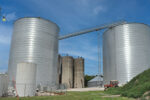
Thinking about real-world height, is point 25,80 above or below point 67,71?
below

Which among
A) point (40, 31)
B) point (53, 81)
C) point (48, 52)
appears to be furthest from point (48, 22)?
point (53, 81)

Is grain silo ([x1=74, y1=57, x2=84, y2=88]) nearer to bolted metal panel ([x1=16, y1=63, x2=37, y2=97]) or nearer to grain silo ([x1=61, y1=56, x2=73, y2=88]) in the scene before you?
grain silo ([x1=61, y1=56, x2=73, y2=88])

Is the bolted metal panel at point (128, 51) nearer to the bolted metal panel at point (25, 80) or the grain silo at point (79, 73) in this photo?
the grain silo at point (79, 73)

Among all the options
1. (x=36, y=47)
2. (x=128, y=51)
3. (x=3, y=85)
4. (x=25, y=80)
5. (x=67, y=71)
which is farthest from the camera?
(x=67, y=71)

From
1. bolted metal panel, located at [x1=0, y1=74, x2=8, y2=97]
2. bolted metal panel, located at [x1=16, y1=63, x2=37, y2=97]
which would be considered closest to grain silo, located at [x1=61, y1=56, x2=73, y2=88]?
bolted metal panel, located at [x1=16, y1=63, x2=37, y2=97]

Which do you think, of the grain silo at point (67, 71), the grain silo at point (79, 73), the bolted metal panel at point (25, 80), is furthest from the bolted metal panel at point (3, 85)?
the grain silo at point (79, 73)

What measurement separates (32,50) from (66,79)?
24552 mm

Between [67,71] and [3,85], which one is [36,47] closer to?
[3,85]

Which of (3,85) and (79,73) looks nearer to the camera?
(3,85)

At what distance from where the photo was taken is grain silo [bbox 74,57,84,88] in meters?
55.6

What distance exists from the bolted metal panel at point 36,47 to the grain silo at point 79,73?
2130cm

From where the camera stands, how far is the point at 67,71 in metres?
55.0

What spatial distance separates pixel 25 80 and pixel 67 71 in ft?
110

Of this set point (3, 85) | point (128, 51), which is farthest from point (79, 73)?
point (3, 85)
